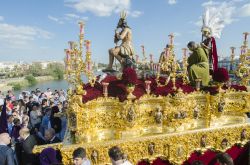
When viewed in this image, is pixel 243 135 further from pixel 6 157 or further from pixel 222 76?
pixel 6 157

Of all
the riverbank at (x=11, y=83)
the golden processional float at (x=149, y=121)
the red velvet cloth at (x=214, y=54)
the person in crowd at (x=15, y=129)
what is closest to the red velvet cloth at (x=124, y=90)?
the golden processional float at (x=149, y=121)

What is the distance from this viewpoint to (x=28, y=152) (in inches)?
180

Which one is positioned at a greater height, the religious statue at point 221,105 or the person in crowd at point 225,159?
the religious statue at point 221,105

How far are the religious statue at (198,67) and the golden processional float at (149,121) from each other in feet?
2.29

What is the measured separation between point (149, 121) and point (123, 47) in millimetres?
2323

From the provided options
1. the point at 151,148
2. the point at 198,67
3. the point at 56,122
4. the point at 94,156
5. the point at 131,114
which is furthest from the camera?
the point at 56,122

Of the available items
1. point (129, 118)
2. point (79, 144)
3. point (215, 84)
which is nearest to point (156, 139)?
→ point (129, 118)

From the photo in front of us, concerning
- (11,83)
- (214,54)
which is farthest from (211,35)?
(11,83)

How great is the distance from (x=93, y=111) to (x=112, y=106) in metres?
0.39

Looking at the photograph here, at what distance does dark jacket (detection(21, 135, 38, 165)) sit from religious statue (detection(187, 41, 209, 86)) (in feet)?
13.5

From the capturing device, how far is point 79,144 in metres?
4.47

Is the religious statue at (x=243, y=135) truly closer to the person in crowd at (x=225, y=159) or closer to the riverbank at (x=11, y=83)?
the person in crowd at (x=225, y=159)

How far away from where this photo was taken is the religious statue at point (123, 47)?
21.5 feet

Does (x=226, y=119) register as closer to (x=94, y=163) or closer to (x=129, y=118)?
(x=129, y=118)
